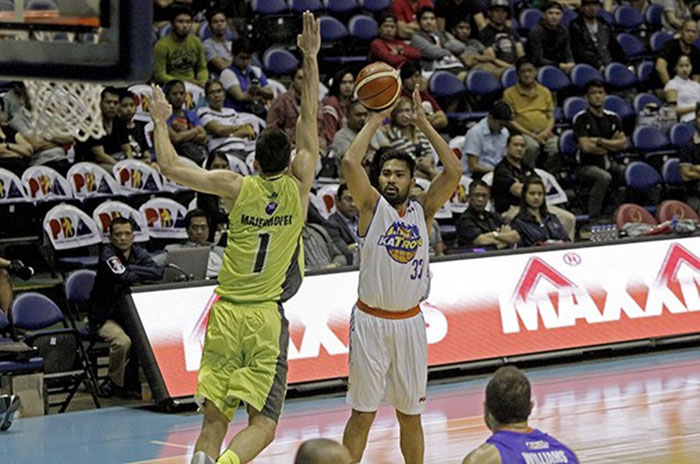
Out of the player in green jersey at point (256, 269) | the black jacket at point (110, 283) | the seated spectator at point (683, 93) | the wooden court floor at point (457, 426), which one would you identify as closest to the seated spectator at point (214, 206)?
the black jacket at point (110, 283)

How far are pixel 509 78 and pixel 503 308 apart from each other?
→ 569 cm

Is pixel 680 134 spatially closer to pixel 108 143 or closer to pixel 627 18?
pixel 627 18

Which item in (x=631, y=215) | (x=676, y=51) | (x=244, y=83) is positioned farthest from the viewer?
(x=676, y=51)

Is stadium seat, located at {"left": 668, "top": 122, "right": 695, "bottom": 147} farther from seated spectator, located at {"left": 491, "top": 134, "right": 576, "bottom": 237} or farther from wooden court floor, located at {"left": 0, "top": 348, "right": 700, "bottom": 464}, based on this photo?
wooden court floor, located at {"left": 0, "top": 348, "right": 700, "bottom": 464}

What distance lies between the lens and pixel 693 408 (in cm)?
1129

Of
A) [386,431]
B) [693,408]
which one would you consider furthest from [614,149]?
[386,431]

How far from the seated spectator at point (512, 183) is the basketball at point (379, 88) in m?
6.21

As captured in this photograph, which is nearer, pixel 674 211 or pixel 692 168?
pixel 674 211

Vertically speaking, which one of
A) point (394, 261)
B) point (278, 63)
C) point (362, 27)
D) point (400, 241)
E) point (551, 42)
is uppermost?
point (362, 27)

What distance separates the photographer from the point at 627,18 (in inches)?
833

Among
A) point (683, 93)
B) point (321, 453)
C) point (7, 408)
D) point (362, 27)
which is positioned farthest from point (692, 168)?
point (321, 453)

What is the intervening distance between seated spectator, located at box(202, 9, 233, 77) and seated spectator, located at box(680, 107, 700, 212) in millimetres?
5578

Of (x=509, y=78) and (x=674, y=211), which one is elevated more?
(x=509, y=78)

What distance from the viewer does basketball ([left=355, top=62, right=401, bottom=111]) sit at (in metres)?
8.84
